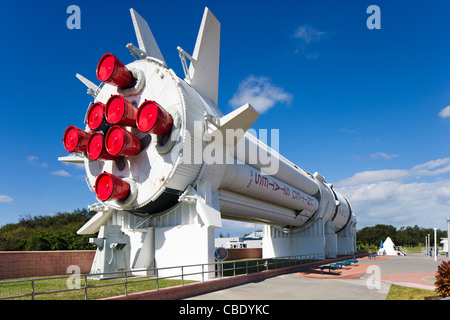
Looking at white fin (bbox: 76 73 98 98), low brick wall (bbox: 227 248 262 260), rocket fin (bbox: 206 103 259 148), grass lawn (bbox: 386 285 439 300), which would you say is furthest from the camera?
low brick wall (bbox: 227 248 262 260)

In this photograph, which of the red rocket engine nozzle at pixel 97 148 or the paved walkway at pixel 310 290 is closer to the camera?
the paved walkway at pixel 310 290

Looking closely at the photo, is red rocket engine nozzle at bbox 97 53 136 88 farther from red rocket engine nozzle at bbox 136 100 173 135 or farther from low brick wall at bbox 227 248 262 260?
low brick wall at bbox 227 248 262 260

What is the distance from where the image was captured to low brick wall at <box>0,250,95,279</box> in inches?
586

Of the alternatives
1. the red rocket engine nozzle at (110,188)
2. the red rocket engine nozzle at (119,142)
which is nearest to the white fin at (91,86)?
the red rocket engine nozzle at (119,142)

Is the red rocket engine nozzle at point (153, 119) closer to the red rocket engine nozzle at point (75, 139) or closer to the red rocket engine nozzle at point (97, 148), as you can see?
the red rocket engine nozzle at point (97, 148)

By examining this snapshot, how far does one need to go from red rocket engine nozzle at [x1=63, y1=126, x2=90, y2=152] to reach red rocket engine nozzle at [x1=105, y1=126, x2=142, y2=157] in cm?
181

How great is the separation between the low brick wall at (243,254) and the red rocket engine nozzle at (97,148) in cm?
1940

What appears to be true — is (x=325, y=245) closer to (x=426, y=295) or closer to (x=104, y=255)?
(x=426, y=295)

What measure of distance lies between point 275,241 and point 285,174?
33.2 ft

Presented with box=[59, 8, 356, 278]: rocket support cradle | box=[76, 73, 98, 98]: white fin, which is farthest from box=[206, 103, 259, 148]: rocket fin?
box=[76, 73, 98, 98]: white fin

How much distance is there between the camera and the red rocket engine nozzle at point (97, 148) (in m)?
14.4

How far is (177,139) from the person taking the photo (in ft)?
46.0

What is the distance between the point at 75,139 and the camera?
49.0ft
